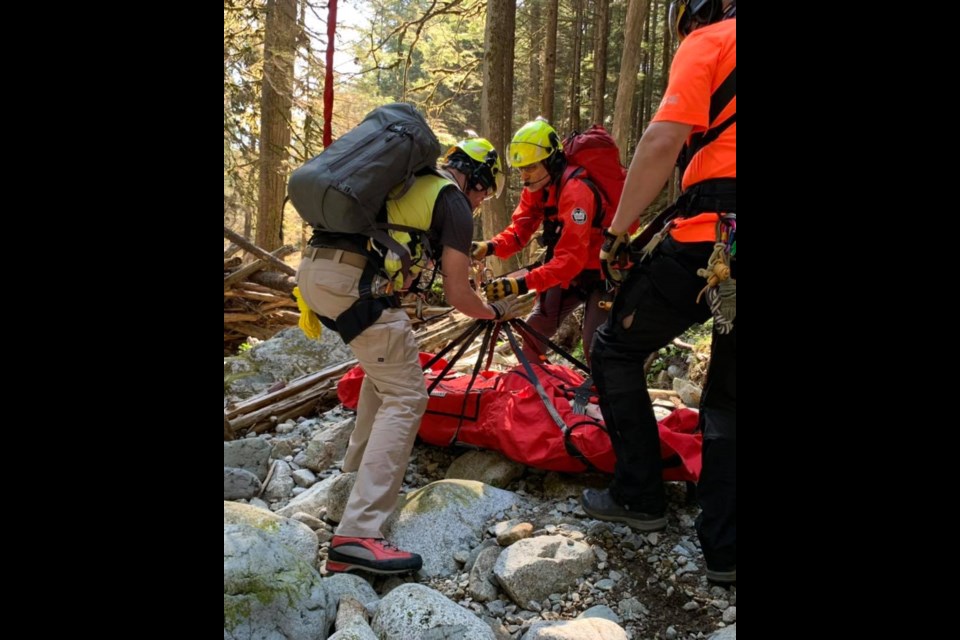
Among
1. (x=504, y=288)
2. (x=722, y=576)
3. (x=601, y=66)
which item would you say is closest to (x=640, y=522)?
(x=722, y=576)

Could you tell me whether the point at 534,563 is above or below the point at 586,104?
below

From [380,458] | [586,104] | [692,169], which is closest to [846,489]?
[692,169]

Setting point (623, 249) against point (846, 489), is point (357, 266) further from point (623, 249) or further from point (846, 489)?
point (846, 489)

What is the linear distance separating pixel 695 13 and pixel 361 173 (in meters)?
1.82

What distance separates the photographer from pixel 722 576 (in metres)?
2.90

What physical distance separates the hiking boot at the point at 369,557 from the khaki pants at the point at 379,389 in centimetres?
5

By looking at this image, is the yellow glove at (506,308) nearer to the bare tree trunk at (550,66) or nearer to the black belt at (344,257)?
the black belt at (344,257)

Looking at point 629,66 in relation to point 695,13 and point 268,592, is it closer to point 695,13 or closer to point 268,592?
point 695,13

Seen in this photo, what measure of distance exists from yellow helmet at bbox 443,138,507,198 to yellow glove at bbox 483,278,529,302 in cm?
69

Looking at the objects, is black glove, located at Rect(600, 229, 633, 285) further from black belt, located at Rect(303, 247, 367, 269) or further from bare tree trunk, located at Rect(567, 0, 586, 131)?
bare tree trunk, located at Rect(567, 0, 586, 131)

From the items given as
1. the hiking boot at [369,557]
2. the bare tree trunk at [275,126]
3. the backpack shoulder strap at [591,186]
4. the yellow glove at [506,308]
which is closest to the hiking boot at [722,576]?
the hiking boot at [369,557]
